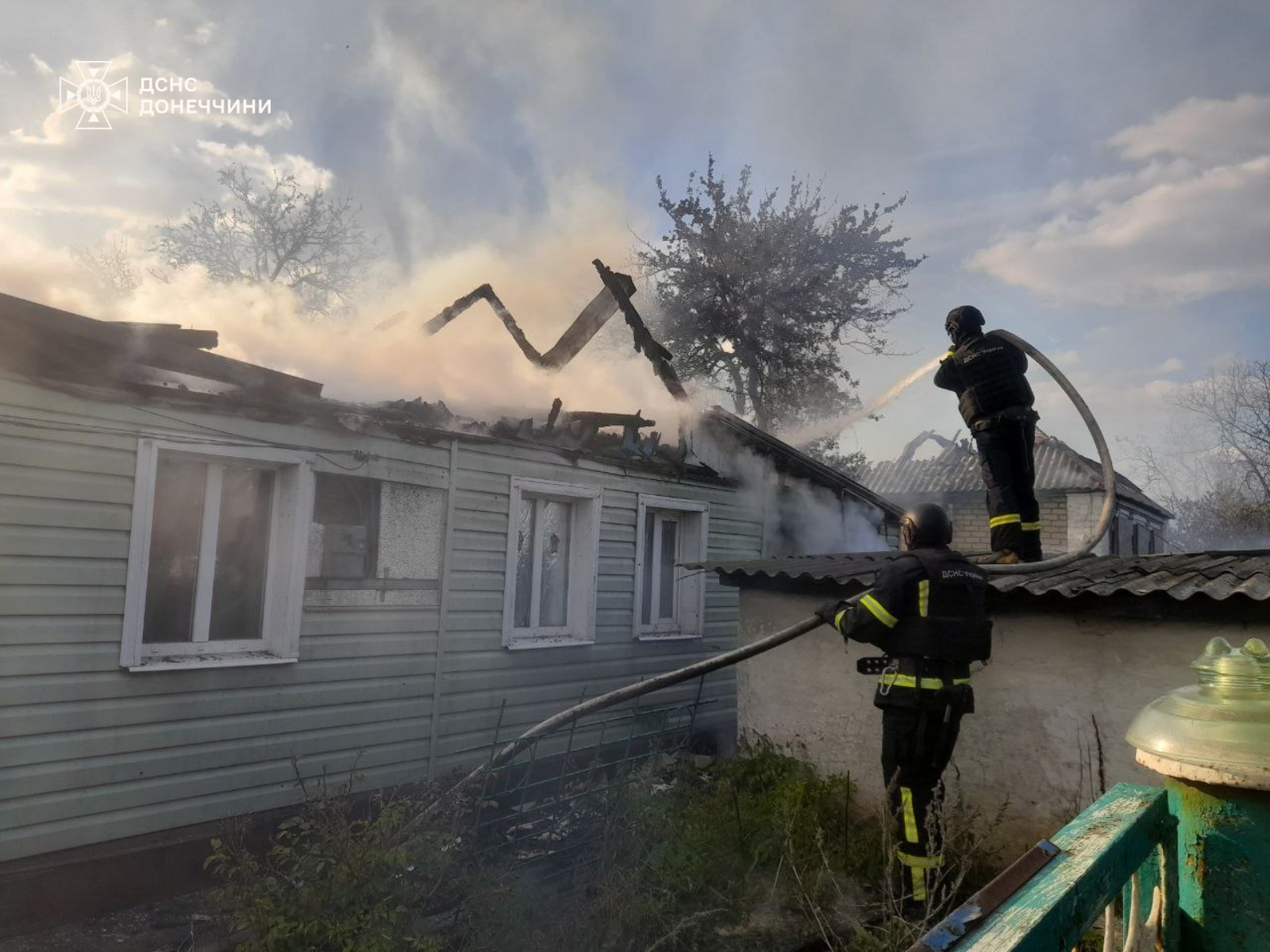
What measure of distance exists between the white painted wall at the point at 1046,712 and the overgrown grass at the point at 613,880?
32 centimetres

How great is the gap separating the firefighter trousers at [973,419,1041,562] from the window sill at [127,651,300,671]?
5221 millimetres

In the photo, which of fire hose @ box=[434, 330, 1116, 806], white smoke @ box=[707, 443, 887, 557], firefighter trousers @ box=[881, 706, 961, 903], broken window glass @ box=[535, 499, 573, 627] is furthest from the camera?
white smoke @ box=[707, 443, 887, 557]

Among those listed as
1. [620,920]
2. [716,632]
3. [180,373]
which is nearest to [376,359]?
[180,373]

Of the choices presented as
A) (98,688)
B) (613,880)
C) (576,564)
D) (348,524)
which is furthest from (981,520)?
(98,688)

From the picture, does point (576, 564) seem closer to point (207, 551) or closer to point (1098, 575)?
point (207, 551)

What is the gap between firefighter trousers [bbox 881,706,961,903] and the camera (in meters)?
4.62

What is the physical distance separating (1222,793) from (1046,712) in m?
4.46

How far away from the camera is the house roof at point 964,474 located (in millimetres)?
20203

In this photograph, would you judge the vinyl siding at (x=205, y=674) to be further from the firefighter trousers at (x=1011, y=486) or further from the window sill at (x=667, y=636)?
the firefighter trousers at (x=1011, y=486)

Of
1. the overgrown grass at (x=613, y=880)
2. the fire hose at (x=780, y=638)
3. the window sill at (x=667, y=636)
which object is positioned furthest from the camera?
the window sill at (x=667, y=636)

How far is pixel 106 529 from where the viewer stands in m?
5.12

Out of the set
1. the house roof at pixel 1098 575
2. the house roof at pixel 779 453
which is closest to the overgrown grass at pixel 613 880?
the house roof at pixel 1098 575

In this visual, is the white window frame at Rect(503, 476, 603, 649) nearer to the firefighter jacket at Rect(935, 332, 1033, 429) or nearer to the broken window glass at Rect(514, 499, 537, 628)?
the broken window glass at Rect(514, 499, 537, 628)

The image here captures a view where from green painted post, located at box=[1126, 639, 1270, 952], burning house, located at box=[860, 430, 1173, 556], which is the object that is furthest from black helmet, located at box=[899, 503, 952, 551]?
burning house, located at box=[860, 430, 1173, 556]
